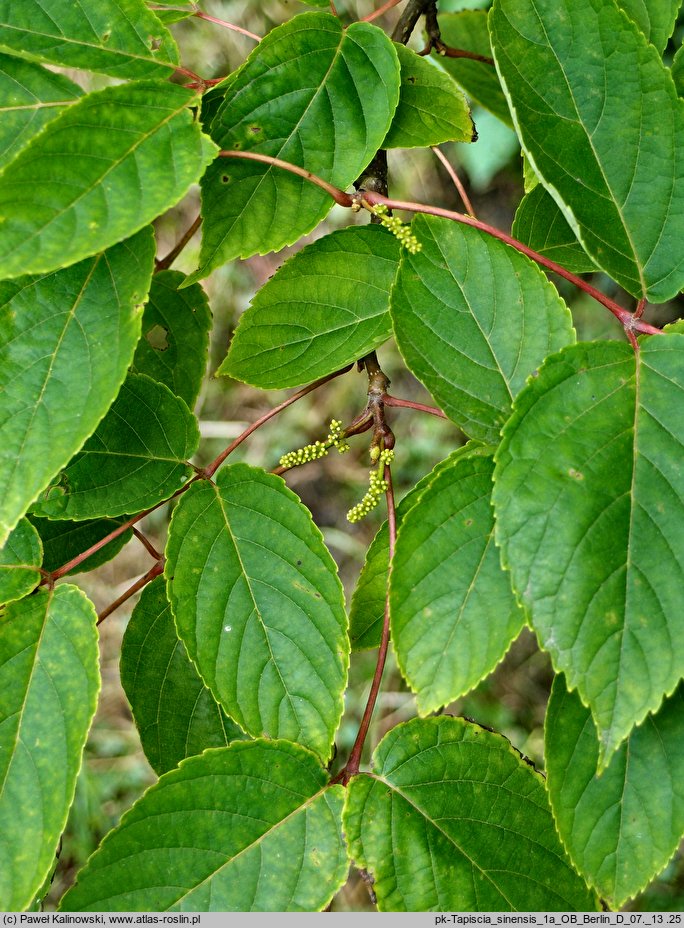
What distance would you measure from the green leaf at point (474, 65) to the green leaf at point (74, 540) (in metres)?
1.22

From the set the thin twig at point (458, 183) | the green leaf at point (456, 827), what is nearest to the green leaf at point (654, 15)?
the thin twig at point (458, 183)

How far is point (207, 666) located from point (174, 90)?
2.78 feet

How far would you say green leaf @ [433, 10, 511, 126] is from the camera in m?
1.72

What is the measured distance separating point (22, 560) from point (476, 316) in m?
0.83

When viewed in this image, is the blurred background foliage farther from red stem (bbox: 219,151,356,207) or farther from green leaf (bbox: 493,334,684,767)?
green leaf (bbox: 493,334,684,767)

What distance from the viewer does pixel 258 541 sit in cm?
125

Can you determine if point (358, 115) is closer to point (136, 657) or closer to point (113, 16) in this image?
point (113, 16)

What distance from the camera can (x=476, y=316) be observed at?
3.78 ft

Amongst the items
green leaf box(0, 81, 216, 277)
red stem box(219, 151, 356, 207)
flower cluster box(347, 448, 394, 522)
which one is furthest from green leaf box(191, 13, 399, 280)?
flower cluster box(347, 448, 394, 522)

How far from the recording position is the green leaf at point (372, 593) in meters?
1.32

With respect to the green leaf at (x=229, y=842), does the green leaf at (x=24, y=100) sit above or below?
above

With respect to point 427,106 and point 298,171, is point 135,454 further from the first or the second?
point 427,106

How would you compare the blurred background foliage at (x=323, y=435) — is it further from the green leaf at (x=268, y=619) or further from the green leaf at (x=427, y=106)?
the green leaf at (x=268, y=619)

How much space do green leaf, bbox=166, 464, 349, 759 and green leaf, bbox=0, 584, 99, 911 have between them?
167 millimetres
